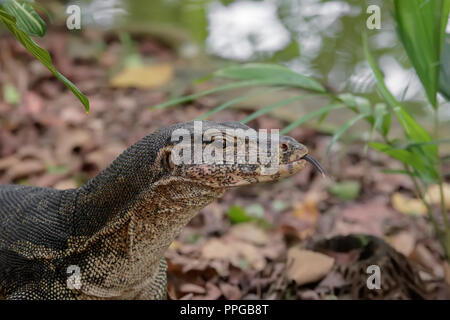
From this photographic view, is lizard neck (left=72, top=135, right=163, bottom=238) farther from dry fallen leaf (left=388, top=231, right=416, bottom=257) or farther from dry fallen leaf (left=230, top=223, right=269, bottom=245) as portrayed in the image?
dry fallen leaf (left=388, top=231, right=416, bottom=257)

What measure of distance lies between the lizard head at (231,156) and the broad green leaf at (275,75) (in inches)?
33.2

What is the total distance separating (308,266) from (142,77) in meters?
4.22

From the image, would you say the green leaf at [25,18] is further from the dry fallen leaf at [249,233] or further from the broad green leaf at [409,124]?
the dry fallen leaf at [249,233]

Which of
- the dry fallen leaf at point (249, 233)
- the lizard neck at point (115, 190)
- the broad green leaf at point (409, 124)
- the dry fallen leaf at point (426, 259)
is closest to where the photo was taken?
the lizard neck at point (115, 190)

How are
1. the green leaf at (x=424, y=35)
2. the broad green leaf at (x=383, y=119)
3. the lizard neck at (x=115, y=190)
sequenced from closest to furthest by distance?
the lizard neck at (x=115, y=190)
the green leaf at (x=424, y=35)
the broad green leaf at (x=383, y=119)

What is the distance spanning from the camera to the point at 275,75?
301 cm

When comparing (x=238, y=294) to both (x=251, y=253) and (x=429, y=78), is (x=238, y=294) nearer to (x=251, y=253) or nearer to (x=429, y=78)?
(x=251, y=253)

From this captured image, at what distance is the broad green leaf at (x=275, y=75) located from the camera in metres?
2.93

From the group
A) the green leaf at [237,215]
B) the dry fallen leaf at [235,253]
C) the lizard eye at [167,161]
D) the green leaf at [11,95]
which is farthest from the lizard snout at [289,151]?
the green leaf at [11,95]

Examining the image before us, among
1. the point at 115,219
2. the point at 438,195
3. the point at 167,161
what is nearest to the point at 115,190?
the point at 115,219

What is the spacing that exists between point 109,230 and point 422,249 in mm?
2539

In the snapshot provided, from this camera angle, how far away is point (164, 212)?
231 cm

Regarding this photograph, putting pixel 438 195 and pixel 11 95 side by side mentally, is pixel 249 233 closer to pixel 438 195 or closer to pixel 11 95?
pixel 438 195

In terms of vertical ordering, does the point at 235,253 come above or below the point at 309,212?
below
